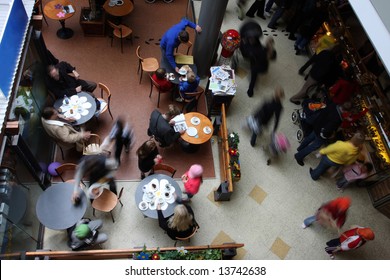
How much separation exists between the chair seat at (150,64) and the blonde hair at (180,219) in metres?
4.28

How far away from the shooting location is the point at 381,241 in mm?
7125

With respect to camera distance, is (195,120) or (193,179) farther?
(195,120)

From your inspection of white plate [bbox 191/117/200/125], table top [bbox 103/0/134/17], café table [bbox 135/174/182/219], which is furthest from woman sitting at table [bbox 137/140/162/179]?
table top [bbox 103/0/134/17]

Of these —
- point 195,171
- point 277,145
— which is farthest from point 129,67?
point 277,145

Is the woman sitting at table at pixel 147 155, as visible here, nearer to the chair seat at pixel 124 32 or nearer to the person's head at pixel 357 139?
the person's head at pixel 357 139

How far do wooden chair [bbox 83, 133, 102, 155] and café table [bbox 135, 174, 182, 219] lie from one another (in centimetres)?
115

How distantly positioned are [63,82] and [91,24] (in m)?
2.74

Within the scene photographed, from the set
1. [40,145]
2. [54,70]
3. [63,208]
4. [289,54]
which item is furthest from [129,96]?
[289,54]

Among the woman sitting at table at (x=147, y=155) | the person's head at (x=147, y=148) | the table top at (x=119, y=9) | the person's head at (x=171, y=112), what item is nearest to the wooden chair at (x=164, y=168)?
the woman sitting at table at (x=147, y=155)

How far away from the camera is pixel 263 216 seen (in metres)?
7.11

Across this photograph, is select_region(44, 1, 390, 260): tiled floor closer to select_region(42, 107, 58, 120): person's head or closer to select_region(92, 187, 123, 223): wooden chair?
select_region(92, 187, 123, 223): wooden chair

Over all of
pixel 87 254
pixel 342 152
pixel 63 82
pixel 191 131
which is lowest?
pixel 87 254

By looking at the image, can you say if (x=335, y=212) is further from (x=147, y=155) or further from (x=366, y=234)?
(x=147, y=155)

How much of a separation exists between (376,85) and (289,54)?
2.98 m
